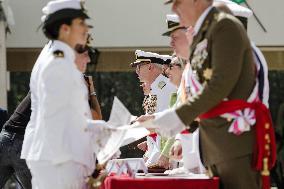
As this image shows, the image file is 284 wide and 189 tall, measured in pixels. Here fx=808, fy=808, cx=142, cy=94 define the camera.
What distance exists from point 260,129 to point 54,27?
1152mm

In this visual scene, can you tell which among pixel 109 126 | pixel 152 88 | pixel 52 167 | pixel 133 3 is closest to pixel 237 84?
pixel 109 126

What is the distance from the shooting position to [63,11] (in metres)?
4.08

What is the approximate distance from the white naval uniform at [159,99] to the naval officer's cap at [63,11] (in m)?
2.52

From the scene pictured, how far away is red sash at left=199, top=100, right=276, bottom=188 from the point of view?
3850mm

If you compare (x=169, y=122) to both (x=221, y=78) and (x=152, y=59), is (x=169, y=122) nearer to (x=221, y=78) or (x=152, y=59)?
(x=221, y=78)

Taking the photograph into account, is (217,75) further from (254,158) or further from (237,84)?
(254,158)

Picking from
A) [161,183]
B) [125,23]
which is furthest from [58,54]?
[125,23]

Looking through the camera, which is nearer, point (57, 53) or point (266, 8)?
point (57, 53)

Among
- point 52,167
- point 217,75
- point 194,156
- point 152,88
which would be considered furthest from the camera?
point 152,88

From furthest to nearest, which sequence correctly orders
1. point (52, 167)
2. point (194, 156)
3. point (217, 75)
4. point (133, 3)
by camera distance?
point (133, 3)
point (194, 156)
point (52, 167)
point (217, 75)

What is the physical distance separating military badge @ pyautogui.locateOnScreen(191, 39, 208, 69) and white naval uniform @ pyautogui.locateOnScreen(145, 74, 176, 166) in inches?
98.9

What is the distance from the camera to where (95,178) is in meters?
4.16

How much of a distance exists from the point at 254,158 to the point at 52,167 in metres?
1.00

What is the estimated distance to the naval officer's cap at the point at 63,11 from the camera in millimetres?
4062
